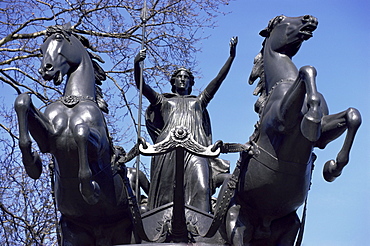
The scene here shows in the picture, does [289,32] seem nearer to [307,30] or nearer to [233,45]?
[307,30]

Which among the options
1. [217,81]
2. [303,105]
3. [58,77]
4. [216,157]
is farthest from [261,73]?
[58,77]

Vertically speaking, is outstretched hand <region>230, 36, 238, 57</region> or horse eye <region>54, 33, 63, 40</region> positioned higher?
outstretched hand <region>230, 36, 238, 57</region>

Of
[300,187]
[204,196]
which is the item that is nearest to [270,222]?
[300,187]

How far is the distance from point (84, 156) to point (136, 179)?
1267mm

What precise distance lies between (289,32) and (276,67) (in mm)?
371

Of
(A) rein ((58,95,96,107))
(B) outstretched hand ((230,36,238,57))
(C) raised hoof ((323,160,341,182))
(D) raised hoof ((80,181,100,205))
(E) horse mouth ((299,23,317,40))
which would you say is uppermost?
(B) outstretched hand ((230,36,238,57))

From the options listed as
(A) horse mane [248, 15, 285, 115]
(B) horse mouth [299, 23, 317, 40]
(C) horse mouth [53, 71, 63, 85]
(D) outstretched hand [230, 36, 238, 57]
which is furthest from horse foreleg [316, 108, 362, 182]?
(C) horse mouth [53, 71, 63, 85]

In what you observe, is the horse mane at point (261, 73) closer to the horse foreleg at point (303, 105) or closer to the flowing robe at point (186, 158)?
the horse foreleg at point (303, 105)

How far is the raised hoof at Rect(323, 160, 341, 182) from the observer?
5.87 metres

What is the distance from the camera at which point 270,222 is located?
21.3 ft

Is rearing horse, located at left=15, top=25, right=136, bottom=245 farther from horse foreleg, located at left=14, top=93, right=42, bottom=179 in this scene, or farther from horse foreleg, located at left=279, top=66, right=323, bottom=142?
horse foreleg, located at left=279, top=66, right=323, bottom=142

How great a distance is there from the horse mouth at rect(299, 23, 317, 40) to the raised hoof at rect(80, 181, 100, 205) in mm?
2384

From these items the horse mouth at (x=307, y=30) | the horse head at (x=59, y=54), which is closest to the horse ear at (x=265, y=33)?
the horse mouth at (x=307, y=30)

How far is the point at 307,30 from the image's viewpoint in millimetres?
6637
